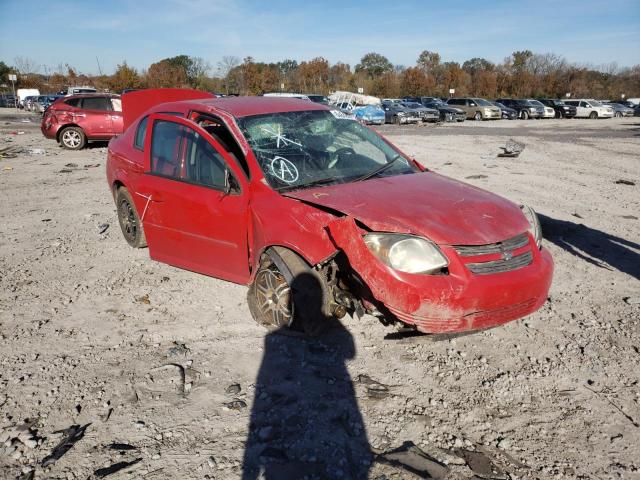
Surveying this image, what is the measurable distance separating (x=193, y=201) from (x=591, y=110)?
1730 inches

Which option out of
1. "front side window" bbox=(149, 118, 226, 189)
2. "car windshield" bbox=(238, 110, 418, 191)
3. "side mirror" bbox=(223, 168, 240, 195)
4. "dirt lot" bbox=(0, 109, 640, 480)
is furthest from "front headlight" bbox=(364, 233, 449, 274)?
"front side window" bbox=(149, 118, 226, 189)

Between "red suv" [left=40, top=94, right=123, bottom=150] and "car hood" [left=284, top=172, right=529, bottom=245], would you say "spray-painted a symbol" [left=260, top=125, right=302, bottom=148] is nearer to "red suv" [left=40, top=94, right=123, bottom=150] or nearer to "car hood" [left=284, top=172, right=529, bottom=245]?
"car hood" [left=284, top=172, right=529, bottom=245]

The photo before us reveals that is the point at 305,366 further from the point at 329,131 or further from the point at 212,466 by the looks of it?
the point at 329,131

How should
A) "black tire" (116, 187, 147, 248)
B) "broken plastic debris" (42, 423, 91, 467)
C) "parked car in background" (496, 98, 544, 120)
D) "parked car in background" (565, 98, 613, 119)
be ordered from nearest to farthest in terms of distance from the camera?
"broken plastic debris" (42, 423, 91, 467) → "black tire" (116, 187, 147, 248) → "parked car in background" (496, 98, 544, 120) → "parked car in background" (565, 98, 613, 119)

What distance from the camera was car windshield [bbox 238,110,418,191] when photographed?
389 cm

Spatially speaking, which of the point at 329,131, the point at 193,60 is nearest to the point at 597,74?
the point at 193,60

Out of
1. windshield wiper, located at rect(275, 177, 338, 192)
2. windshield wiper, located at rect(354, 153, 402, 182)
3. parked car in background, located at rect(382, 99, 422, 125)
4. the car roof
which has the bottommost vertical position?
windshield wiper, located at rect(275, 177, 338, 192)

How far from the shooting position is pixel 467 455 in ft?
8.37

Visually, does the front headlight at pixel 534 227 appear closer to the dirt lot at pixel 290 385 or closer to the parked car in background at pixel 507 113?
the dirt lot at pixel 290 385

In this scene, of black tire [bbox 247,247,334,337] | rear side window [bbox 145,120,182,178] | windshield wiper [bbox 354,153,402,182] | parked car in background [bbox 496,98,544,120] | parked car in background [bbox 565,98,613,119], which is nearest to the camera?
black tire [bbox 247,247,334,337]

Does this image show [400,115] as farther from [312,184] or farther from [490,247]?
[490,247]

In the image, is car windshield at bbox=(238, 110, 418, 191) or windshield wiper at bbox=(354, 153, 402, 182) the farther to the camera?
windshield wiper at bbox=(354, 153, 402, 182)

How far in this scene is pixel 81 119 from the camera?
1582cm

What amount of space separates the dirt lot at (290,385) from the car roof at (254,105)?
1647 millimetres
